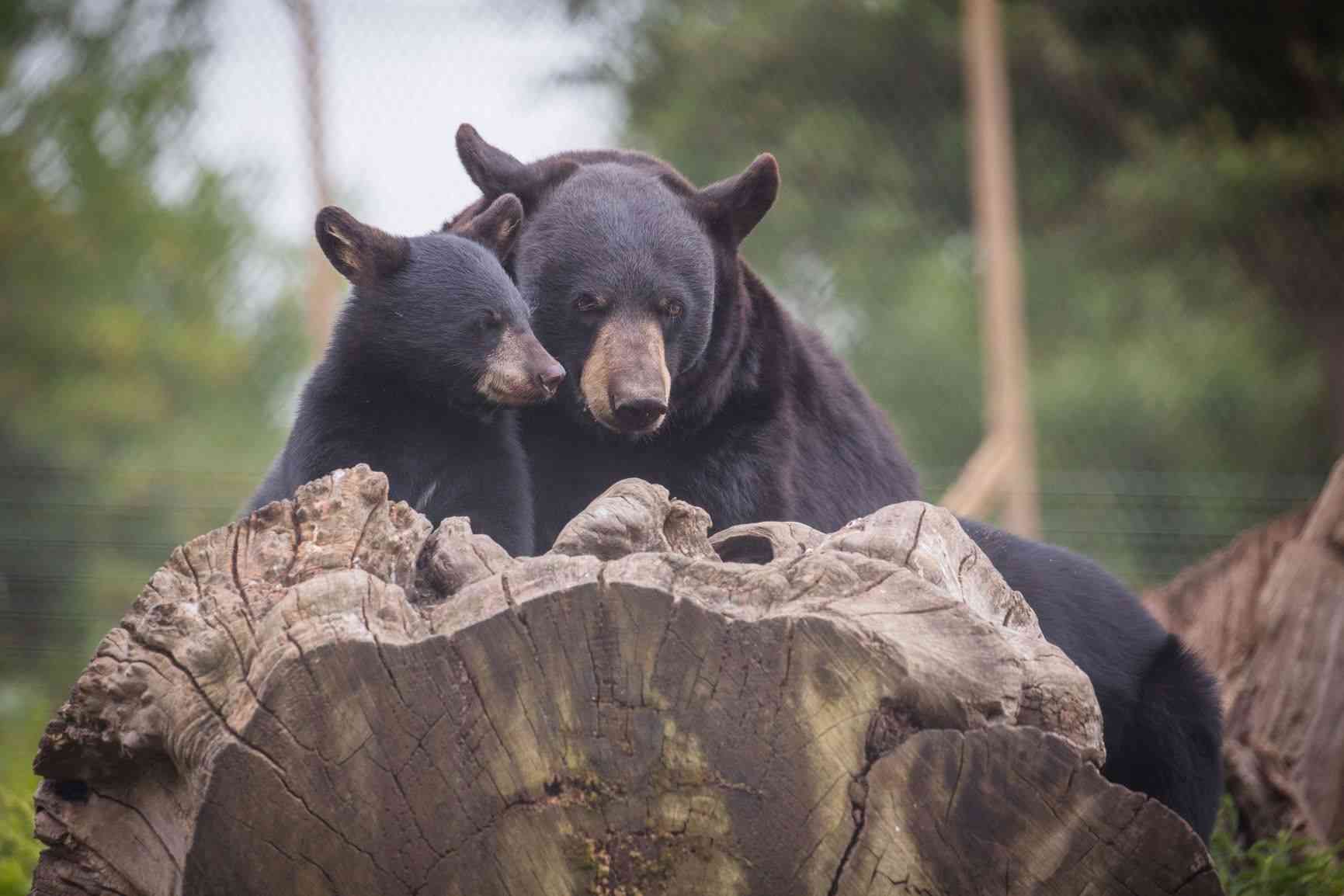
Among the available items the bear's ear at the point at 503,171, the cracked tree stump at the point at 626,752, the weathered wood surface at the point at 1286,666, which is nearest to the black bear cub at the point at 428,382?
the bear's ear at the point at 503,171

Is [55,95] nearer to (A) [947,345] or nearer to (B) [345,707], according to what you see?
(A) [947,345]

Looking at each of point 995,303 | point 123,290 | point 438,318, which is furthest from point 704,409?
point 123,290

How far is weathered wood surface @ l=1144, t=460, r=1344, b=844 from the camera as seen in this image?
4.29m

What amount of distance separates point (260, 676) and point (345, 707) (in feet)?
0.46

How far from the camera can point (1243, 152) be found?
929cm

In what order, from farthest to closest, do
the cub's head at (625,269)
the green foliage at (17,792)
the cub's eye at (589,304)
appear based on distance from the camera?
1. the green foliage at (17,792)
2. the cub's eye at (589,304)
3. the cub's head at (625,269)

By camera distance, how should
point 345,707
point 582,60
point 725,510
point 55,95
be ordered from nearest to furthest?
point 345,707 → point 725,510 → point 582,60 → point 55,95

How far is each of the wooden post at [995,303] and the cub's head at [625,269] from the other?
149 inches

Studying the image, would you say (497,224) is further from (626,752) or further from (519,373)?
(626,752)

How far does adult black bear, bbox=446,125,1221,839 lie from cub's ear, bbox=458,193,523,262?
101mm

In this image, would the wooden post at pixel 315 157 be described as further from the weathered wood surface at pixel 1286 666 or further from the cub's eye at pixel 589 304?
the weathered wood surface at pixel 1286 666

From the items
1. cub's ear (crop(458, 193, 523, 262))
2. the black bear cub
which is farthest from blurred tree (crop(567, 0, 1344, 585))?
the black bear cub

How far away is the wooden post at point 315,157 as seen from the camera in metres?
7.54

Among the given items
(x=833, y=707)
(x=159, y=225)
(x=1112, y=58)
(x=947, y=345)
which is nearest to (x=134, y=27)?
(x=159, y=225)
